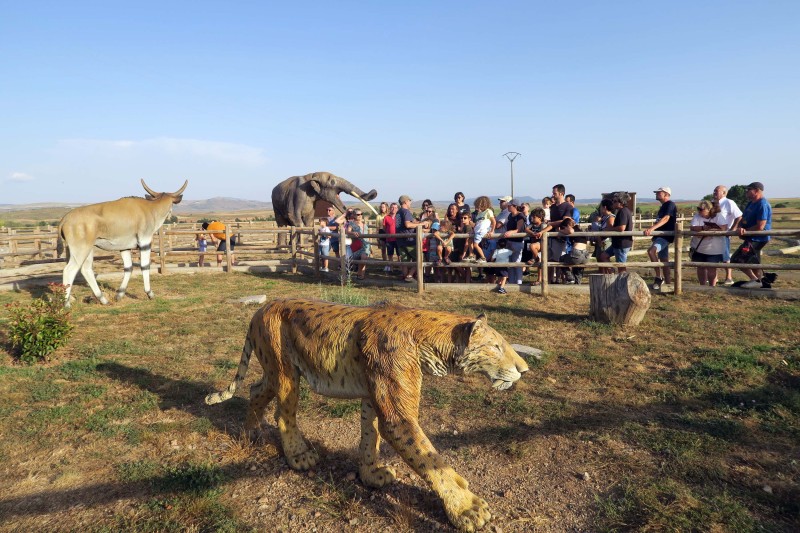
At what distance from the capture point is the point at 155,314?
881 centimetres

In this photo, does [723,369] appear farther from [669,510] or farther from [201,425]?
[201,425]

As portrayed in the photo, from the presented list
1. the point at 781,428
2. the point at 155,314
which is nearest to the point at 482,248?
the point at 155,314

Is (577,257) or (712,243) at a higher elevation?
(712,243)

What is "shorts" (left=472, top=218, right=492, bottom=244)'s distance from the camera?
34.3 ft

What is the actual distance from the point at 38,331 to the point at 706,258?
10.8 metres

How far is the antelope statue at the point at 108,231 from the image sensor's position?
923 centimetres

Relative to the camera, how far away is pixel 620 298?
7.34 m

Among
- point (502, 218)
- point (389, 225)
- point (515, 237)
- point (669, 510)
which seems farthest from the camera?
point (389, 225)

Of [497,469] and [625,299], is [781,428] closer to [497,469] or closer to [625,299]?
[497,469]

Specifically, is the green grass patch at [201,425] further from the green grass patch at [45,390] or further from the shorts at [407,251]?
the shorts at [407,251]

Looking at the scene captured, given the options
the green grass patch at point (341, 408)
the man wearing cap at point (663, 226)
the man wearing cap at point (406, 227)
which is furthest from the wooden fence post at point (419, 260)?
the green grass patch at point (341, 408)

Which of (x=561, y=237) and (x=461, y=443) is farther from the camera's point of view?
(x=561, y=237)

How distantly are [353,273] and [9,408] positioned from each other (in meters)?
8.14

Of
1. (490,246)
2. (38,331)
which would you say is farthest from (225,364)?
(490,246)
